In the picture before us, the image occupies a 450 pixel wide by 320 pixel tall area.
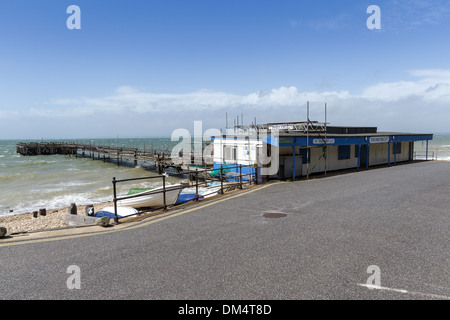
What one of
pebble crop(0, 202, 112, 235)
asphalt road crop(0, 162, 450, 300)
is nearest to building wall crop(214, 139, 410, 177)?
asphalt road crop(0, 162, 450, 300)

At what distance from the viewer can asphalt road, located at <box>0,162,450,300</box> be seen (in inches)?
196

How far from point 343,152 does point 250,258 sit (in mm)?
19846

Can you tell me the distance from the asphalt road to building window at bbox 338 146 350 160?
42.3 ft

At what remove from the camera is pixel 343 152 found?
23.6m

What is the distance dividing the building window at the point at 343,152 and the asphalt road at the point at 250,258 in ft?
42.3

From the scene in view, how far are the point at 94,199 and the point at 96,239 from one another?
57.5 ft

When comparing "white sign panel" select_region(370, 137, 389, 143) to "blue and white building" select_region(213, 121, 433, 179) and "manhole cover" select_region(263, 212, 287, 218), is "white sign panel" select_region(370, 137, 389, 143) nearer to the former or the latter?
"blue and white building" select_region(213, 121, 433, 179)

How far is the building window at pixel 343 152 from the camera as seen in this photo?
76.2ft

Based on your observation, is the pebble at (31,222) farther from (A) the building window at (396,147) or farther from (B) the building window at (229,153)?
(A) the building window at (396,147)

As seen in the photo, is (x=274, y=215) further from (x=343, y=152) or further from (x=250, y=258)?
(x=343, y=152)

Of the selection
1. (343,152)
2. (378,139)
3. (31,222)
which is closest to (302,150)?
(343,152)
